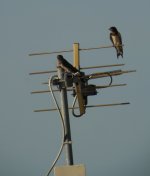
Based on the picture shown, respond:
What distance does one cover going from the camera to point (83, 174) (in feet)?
25.3

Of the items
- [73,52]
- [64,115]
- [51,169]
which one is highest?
[73,52]

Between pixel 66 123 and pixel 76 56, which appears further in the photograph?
pixel 76 56

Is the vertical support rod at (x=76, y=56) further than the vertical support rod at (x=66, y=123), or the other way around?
the vertical support rod at (x=76, y=56)

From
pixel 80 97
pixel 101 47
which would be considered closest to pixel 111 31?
pixel 101 47

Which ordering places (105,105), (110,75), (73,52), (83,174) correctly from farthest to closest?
(73,52) < (105,105) < (110,75) < (83,174)

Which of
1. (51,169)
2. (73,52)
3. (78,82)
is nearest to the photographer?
(51,169)

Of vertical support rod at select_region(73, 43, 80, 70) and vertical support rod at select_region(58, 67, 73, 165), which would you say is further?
vertical support rod at select_region(73, 43, 80, 70)

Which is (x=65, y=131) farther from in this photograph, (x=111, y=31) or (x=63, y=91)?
(x=111, y=31)

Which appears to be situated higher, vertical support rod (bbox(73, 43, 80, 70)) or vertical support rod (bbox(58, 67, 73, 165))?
vertical support rod (bbox(73, 43, 80, 70))

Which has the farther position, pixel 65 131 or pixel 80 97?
pixel 80 97

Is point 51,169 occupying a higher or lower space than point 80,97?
lower

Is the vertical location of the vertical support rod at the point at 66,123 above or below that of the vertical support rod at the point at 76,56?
below

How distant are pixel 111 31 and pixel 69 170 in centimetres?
1479

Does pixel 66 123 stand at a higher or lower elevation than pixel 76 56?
lower
